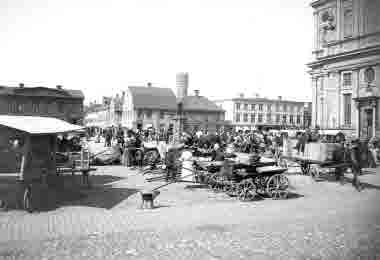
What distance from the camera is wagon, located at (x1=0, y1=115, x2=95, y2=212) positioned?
831 centimetres

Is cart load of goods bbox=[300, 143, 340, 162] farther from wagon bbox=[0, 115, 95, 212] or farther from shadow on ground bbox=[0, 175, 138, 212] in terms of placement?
wagon bbox=[0, 115, 95, 212]

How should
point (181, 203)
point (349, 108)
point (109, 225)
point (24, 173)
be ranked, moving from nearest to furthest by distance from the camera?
point (109, 225)
point (24, 173)
point (181, 203)
point (349, 108)

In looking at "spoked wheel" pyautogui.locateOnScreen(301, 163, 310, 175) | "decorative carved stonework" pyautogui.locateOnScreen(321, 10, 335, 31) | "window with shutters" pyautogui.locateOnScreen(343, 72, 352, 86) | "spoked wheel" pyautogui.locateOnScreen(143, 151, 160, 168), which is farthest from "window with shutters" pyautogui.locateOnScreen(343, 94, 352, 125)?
"spoked wheel" pyautogui.locateOnScreen(143, 151, 160, 168)

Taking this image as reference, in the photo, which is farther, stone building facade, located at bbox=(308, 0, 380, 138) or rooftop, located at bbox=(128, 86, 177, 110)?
rooftop, located at bbox=(128, 86, 177, 110)

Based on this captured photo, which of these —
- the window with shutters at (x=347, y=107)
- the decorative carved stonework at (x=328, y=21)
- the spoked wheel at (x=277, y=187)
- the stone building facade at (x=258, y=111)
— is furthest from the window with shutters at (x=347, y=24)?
the stone building facade at (x=258, y=111)

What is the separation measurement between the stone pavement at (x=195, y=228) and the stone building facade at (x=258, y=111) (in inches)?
2770

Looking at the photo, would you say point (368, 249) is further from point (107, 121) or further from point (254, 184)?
point (107, 121)

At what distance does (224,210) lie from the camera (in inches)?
340

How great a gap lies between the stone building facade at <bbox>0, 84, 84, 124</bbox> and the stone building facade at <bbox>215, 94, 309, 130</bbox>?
3645cm

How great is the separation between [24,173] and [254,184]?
644 centimetres

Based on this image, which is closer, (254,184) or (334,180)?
(254,184)

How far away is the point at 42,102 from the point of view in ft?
192

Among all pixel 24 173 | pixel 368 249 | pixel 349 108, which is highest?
pixel 349 108

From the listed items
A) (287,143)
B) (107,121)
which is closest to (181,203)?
(287,143)
